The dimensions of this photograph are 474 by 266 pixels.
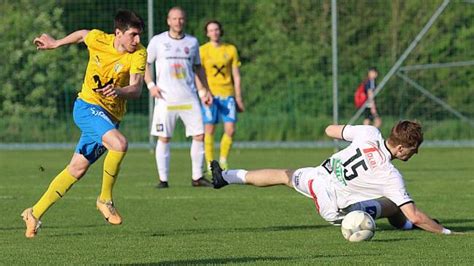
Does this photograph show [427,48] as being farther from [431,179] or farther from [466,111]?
[431,179]

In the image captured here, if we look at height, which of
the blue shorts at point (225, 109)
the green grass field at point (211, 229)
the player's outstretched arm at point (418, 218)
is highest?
the blue shorts at point (225, 109)

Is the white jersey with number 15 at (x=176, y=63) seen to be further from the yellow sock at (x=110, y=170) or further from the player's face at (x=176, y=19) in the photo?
the yellow sock at (x=110, y=170)

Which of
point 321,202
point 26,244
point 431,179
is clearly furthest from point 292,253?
point 431,179

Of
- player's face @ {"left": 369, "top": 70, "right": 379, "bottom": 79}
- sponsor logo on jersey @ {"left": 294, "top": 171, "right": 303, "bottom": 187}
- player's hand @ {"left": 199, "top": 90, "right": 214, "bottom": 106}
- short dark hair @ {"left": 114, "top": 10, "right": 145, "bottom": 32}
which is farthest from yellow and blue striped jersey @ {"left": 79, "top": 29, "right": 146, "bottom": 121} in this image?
player's face @ {"left": 369, "top": 70, "right": 379, "bottom": 79}

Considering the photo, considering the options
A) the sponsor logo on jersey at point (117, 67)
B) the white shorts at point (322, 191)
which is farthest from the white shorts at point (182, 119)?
the white shorts at point (322, 191)

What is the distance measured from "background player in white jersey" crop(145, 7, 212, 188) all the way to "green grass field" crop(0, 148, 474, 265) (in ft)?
1.74

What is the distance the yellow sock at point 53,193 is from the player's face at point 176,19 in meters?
5.83

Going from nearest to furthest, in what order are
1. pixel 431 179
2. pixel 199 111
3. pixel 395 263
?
1. pixel 395 263
2. pixel 199 111
3. pixel 431 179

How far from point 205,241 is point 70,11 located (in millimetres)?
19294

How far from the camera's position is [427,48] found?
27906 mm

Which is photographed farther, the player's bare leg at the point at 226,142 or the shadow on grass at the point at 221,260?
the player's bare leg at the point at 226,142

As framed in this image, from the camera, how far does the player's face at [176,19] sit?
1606cm

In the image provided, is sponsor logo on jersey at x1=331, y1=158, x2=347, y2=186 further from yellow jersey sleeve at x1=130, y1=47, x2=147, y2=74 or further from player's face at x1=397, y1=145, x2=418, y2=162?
yellow jersey sleeve at x1=130, y1=47, x2=147, y2=74

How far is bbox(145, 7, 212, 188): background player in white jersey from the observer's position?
1634 centimetres
